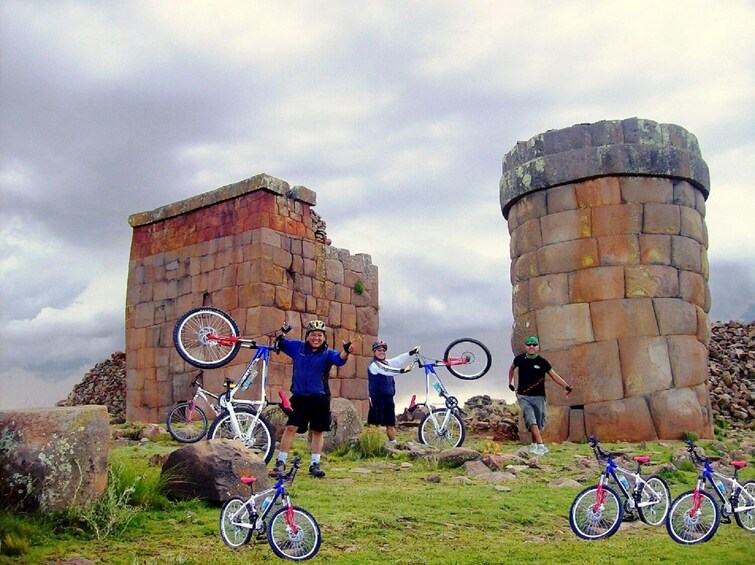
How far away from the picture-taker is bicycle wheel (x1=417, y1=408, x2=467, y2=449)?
11547 millimetres

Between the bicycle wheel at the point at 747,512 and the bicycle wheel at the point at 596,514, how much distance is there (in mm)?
1001

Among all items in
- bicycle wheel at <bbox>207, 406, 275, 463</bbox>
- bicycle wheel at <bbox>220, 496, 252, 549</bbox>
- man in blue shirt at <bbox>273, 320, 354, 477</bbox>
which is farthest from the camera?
bicycle wheel at <bbox>207, 406, 275, 463</bbox>

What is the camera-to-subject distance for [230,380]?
33.0 feet

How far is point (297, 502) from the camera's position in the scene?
748cm

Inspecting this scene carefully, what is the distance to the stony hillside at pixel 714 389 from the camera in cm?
1566

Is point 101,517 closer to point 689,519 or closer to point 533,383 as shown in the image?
point 689,519

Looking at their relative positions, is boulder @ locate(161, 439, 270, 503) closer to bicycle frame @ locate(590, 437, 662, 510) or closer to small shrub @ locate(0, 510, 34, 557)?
small shrub @ locate(0, 510, 34, 557)

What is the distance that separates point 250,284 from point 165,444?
4497 millimetres

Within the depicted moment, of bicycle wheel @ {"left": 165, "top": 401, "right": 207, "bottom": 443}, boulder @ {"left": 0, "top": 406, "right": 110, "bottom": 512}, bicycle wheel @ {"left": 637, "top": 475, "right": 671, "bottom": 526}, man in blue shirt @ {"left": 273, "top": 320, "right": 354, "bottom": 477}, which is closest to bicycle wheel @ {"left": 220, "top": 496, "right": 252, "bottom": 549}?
boulder @ {"left": 0, "top": 406, "right": 110, "bottom": 512}

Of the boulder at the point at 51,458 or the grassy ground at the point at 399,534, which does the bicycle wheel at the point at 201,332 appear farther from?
the boulder at the point at 51,458

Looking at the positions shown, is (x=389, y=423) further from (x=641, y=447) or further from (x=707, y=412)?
(x=707, y=412)

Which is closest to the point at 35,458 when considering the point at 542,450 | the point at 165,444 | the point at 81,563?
the point at 81,563

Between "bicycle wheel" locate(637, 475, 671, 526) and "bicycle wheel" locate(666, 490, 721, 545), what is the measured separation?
108 millimetres

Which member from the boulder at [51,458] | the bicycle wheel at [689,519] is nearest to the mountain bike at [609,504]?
the bicycle wheel at [689,519]
